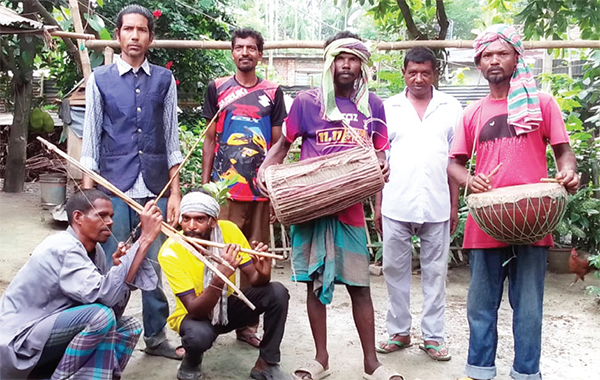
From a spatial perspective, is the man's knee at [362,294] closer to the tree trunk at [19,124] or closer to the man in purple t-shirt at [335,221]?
the man in purple t-shirt at [335,221]

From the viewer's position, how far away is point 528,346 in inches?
126

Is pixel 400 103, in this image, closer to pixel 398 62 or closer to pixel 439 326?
pixel 439 326

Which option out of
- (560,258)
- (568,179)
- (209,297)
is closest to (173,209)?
(209,297)

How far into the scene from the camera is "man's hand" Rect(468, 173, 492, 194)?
122 inches

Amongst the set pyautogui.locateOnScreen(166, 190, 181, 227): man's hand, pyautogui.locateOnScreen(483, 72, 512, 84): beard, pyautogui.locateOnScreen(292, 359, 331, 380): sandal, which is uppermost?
pyautogui.locateOnScreen(483, 72, 512, 84): beard

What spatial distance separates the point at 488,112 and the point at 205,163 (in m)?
1.80

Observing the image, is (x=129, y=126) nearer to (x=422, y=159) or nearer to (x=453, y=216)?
(x=422, y=159)

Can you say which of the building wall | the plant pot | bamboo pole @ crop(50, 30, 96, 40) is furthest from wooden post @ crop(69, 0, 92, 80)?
the building wall

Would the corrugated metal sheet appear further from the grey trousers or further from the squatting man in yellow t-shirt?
the grey trousers

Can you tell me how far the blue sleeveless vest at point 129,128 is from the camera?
3.59 metres

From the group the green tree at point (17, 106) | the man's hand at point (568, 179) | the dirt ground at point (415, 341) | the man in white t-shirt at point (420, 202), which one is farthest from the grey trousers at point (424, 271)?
the green tree at point (17, 106)

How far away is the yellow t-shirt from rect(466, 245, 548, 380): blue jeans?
125 centimetres

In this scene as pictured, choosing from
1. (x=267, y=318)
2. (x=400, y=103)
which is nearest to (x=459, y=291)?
(x=400, y=103)

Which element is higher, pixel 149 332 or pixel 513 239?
pixel 513 239
